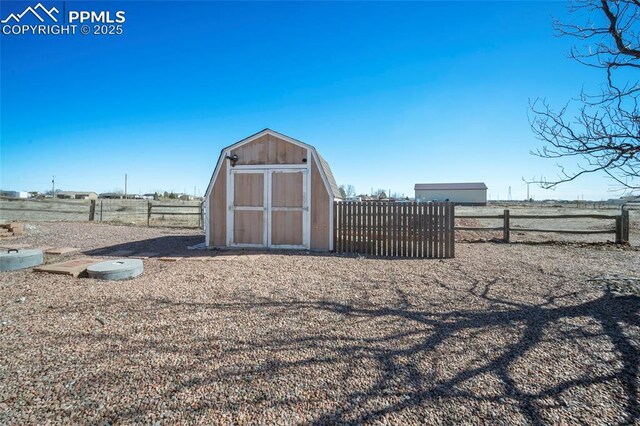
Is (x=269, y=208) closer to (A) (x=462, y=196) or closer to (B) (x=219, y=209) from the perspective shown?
(B) (x=219, y=209)

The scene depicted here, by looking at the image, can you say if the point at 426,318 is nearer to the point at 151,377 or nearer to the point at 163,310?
the point at 151,377

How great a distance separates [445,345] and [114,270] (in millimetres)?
5116

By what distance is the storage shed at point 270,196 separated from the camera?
8008 mm

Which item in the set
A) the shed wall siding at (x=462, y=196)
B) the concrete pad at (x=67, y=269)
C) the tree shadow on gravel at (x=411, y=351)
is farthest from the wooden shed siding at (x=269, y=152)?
the shed wall siding at (x=462, y=196)

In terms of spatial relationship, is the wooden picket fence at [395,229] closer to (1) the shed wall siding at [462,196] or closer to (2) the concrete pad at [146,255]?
(2) the concrete pad at [146,255]

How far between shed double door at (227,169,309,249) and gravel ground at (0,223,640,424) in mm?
2965

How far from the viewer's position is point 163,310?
365 cm

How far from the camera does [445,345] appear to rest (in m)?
2.85

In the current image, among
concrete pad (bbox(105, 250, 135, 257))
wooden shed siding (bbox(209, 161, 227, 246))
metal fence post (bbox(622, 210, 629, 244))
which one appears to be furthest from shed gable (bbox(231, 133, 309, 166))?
metal fence post (bbox(622, 210, 629, 244))

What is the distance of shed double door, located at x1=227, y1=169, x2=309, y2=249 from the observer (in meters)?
8.09

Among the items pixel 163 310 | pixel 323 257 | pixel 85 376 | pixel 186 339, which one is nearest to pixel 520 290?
pixel 323 257

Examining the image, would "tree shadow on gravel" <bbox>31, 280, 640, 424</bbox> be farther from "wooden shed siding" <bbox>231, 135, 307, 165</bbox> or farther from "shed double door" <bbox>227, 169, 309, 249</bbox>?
"wooden shed siding" <bbox>231, 135, 307, 165</bbox>

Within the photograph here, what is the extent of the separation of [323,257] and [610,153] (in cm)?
534

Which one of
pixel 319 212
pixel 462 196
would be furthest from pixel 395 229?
pixel 462 196
